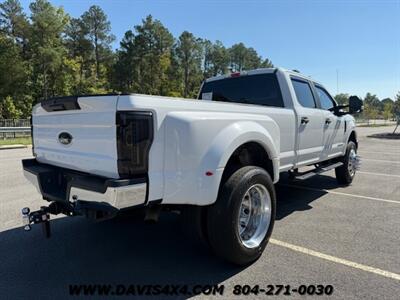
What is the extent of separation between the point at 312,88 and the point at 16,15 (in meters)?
56.1

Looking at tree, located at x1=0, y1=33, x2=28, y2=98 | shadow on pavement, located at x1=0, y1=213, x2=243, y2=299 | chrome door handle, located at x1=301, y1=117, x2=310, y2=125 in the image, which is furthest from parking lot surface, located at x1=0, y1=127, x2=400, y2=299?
tree, located at x1=0, y1=33, x2=28, y2=98

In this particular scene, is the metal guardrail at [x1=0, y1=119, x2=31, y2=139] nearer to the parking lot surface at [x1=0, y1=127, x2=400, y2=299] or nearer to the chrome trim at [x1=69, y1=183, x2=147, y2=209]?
the parking lot surface at [x1=0, y1=127, x2=400, y2=299]

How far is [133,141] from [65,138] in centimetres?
100

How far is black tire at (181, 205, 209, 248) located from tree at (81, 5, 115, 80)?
2374 inches

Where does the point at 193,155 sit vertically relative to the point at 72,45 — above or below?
below

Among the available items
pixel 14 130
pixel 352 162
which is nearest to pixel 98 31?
pixel 14 130

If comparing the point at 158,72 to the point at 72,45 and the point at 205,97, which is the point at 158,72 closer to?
the point at 72,45

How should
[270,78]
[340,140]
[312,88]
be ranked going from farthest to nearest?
[340,140] < [312,88] < [270,78]

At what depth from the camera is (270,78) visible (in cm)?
532

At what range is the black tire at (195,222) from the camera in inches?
129

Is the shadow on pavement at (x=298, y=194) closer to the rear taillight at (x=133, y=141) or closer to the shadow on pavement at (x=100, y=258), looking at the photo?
the shadow on pavement at (x=100, y=258)

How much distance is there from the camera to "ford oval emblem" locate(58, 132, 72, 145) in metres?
3.32

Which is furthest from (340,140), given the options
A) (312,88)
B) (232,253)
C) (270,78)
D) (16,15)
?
(16,15)

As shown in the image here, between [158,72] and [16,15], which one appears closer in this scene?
[16,15]
